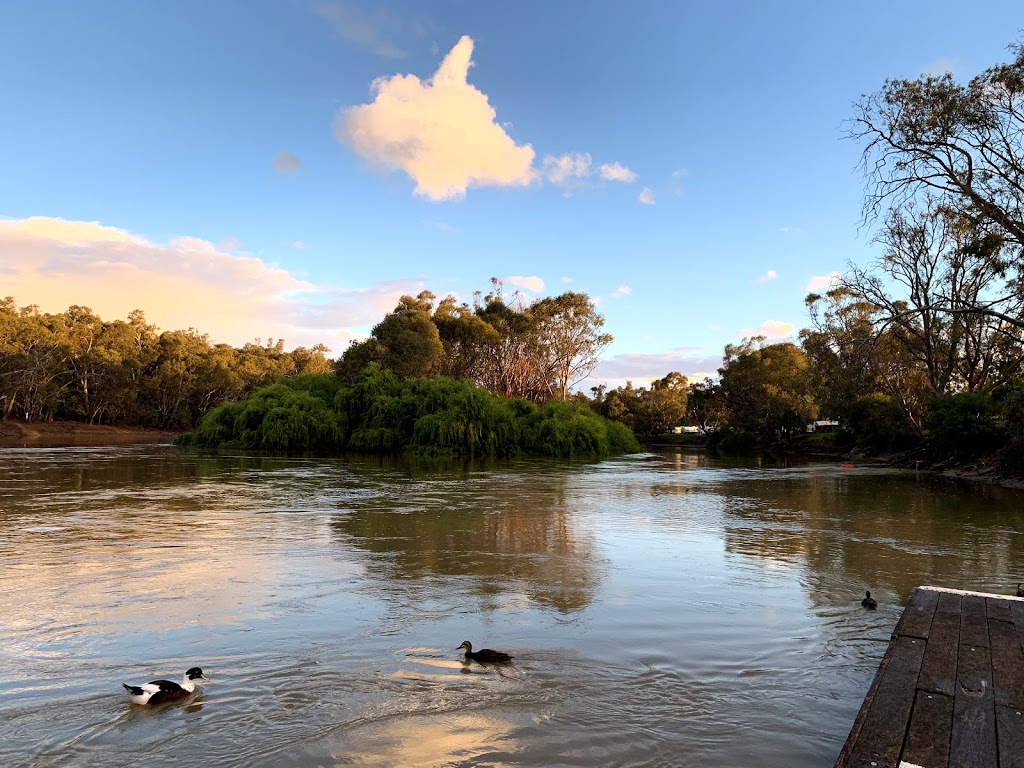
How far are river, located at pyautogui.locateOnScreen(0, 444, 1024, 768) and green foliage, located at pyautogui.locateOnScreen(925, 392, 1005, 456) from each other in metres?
15.2

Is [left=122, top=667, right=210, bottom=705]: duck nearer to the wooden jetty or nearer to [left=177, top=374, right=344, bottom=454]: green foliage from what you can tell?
the wooden jetty

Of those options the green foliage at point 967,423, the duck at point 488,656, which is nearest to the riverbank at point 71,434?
the green foliage at point 967,423

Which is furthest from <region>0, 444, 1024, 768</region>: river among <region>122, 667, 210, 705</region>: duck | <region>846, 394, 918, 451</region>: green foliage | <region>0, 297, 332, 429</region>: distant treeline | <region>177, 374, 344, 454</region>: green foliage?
<region>0, 297, 332, 429</region>: distant treeline

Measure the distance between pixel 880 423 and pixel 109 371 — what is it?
62404mm

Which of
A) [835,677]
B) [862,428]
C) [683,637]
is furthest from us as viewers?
[862,428]

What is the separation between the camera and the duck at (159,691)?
4.17 m

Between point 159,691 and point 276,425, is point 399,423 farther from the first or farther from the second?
point 159,691

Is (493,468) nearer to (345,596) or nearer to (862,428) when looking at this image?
(345,596)

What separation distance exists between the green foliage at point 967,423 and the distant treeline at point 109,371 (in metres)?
48.2

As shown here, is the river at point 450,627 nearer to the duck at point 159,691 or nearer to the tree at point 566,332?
the duck at point 159,691

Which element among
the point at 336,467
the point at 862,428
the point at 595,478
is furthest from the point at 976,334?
the point at 336,467

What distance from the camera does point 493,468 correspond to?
28000 millimetres

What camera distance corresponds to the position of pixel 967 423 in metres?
27.4

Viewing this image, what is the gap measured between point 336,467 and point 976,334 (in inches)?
1244
